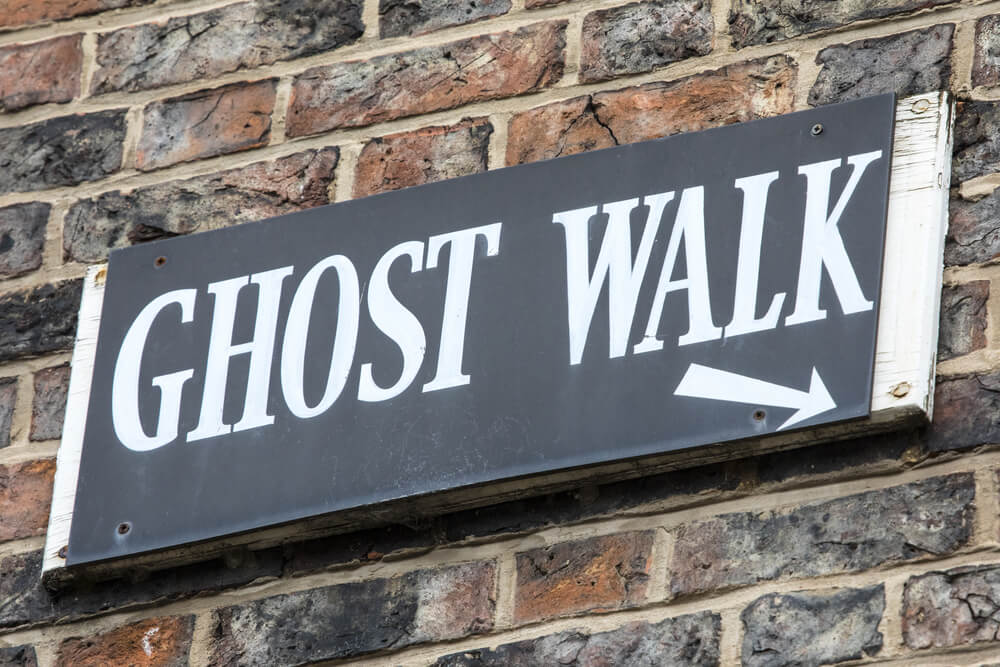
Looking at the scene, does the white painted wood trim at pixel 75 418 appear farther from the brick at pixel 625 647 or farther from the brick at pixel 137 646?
the brick at pixel 625 647

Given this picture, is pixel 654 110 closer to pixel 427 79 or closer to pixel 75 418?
pixel 427 79

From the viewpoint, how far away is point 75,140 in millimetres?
2641

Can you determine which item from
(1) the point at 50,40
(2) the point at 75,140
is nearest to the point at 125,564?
(2) the point at 75,140

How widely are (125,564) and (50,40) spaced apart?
86cm

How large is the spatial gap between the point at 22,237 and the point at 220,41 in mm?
370

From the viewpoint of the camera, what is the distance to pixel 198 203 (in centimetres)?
251

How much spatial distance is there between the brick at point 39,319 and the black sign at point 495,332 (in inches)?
4.0

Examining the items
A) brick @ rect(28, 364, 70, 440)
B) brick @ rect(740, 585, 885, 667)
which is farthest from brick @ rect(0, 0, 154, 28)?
brick @ rect(740, 585, 885, 667)

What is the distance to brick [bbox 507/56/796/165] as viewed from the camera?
229cm

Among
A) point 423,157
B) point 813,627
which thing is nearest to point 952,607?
point 813,627

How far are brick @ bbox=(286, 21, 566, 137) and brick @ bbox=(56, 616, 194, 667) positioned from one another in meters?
0.66

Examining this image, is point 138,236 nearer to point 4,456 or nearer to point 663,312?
point 4,456

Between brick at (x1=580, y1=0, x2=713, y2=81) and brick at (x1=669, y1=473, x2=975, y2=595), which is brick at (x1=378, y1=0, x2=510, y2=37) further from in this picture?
brick at (x1=669, y1=473, x2=975, y2=595)

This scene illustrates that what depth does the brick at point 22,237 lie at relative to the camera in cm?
256
